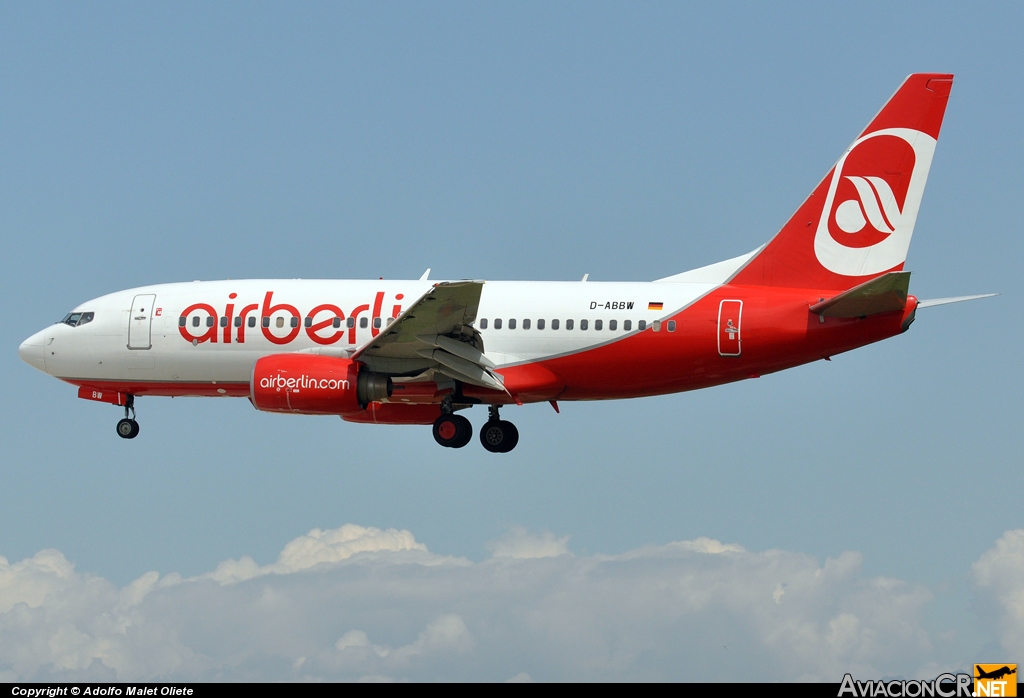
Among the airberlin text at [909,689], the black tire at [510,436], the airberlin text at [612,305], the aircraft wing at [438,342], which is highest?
the airberlin text at [612,305]

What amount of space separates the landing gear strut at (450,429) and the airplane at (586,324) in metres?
0.04

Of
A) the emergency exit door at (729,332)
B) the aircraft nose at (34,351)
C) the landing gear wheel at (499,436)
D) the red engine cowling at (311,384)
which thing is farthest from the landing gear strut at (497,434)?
the aircraft nose at (34,351)

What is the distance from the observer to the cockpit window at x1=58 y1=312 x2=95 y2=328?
4862cm

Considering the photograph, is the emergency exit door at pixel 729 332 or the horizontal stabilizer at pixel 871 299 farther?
the emergency exit door at pixel 729 332

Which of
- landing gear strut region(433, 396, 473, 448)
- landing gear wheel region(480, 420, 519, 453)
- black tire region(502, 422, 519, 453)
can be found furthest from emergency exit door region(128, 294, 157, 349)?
black tire region(502, 422, 519, 453)

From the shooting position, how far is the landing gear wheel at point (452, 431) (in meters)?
45.9

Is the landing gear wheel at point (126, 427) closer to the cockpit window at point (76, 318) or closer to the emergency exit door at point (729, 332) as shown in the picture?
the cockpit window at point (76, 318)

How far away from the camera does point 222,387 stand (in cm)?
4709

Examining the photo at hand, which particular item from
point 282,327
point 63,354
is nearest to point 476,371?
point 282,327

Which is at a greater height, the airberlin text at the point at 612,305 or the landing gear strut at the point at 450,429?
the airberlin text at the point at 612,305

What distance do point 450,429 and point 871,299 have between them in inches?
518

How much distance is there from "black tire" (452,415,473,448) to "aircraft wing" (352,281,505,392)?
175 cm

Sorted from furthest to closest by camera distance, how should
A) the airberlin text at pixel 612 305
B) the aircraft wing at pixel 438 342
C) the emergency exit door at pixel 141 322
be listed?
the emergency exit door at pixel 141 322 < the airberlin text at pixel 612 305 < the aircraft wing at pixel 438 342

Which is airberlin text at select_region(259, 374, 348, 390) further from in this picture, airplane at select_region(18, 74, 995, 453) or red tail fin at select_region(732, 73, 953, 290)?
red tail fin at select_region(732, 73, 953, 290)
